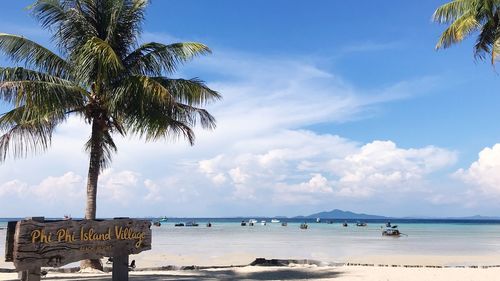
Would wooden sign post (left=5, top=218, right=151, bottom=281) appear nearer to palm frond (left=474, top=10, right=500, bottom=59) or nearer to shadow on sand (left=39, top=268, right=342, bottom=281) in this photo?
shadow on sand (left=39, top=268, right=342, bottom=281)

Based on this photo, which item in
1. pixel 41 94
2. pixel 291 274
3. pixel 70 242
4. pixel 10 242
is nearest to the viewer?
pixel 10 242

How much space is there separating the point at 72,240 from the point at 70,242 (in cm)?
6

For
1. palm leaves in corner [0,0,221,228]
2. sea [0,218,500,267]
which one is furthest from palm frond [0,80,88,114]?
sea [0,218,500,267]

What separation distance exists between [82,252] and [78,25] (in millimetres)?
7917

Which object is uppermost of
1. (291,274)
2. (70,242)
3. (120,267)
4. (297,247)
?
(70,242)

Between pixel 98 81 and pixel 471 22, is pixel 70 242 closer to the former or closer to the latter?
pixel 98 81

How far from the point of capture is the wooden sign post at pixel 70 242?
8.61 metres

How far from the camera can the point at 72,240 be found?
9.45 metres

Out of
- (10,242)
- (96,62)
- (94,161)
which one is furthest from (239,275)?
(10,242)

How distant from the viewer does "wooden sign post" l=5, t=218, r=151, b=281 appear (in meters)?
8.61

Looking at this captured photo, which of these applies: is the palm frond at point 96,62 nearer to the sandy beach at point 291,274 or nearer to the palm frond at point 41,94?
the palm frond at point 41,94

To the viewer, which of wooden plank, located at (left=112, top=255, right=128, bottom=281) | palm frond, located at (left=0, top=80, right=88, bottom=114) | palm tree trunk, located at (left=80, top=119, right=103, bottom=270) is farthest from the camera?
palm tree trunk, located at (left=80, top=119, right=103, bottom=270)

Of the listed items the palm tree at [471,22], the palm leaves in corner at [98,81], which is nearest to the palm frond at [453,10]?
the palm tree at [471,22]

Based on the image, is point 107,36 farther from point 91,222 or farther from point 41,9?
point 91,222
